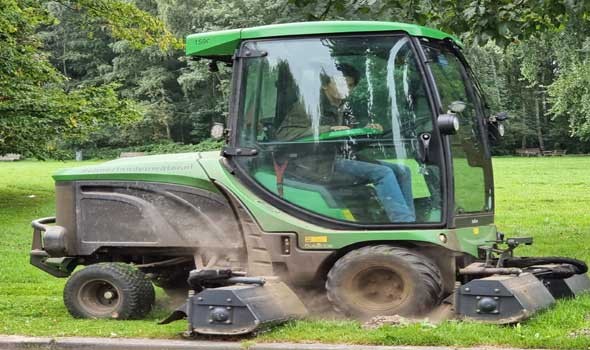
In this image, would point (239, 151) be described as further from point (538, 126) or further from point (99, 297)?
point (538, 126)

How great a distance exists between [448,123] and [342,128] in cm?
82

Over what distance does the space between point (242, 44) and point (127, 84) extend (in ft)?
187

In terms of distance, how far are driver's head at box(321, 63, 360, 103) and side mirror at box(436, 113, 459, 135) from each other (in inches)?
28.7

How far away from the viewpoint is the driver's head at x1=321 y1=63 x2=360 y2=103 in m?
6.45

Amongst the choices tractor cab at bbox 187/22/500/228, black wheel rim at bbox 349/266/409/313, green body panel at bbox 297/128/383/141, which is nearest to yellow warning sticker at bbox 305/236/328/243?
tractor cab at bbox 187/22/500/228

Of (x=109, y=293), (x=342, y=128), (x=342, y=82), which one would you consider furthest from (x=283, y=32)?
(x=109, y=293)

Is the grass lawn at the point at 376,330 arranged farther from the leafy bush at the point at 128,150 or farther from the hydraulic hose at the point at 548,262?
the leafy bush at the point at 128,150

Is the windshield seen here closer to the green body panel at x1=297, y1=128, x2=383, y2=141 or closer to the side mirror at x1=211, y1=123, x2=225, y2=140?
the green body panel at x1=297, y1=128, x2=383, y2=141

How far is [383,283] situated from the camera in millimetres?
6277

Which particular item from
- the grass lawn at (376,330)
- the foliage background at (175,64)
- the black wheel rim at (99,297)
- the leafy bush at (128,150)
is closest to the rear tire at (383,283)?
the grass lawn at (376,330)

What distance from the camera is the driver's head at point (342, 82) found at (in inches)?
254

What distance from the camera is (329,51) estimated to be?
650 centimetres

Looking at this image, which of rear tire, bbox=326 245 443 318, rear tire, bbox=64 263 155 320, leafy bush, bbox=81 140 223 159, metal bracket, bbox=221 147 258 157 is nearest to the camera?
rear tire, bbox=326 245 443 318

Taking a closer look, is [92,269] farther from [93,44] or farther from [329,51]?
[93,44]
